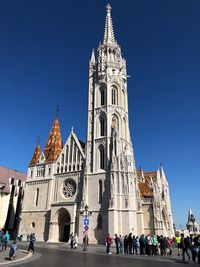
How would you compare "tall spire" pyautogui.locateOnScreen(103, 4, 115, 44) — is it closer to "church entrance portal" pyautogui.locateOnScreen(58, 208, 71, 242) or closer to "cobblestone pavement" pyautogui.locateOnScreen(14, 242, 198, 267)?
"church entrance portal" pyautogui.locateOnScreen(58, 208, 71, 242)

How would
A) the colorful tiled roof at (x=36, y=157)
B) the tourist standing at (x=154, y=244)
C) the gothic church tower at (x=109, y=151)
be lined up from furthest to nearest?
the colorful tiled roof at (x=36, y=157) < the gothic church tower at (x=109, y=151) < the tourist standing at (x=154, y=244)

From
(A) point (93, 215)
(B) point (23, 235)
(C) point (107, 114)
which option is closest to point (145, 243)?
(A) point (93, 215)

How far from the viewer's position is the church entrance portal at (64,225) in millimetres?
33388

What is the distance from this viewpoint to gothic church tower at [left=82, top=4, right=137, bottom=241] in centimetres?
2920

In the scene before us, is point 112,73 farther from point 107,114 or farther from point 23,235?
point 23,235

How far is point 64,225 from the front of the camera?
112ft

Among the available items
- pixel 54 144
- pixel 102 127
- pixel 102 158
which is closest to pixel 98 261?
pixel 102 158

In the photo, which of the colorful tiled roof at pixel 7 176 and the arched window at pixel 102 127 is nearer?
the arched window at pixel 102 127

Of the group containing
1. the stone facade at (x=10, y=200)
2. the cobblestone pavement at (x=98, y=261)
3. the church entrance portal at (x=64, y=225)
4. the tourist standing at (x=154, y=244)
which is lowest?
the cobblestone pavement at (x=98, y=261)

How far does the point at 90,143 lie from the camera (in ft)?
117

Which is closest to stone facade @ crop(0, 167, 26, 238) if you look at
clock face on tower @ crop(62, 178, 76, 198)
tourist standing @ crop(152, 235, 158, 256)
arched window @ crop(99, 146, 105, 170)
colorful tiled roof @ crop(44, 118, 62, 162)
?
colorful tiled roof @ crop(44, 118, 62, 162)

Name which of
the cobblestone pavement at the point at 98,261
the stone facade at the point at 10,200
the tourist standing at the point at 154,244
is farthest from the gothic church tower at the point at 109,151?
the stone facade at the point at 10,200

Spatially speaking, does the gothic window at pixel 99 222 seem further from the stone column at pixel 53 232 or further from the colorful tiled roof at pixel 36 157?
the colorful tiled roof at pixel 36 157

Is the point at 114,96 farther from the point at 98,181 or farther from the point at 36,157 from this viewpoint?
the point at 36,157
